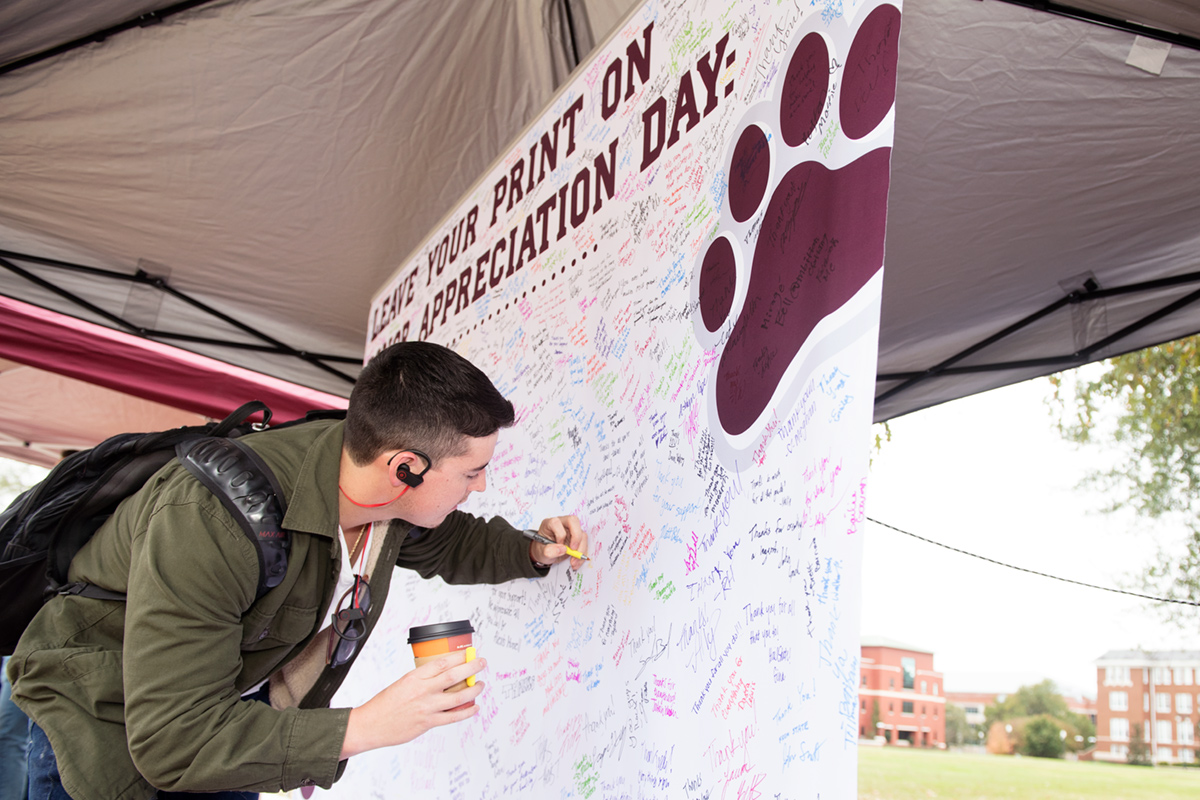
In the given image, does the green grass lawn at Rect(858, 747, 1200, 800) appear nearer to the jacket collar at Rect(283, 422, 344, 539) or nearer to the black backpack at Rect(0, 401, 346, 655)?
the jacket collar at Rect(283, 422, 344, 539)

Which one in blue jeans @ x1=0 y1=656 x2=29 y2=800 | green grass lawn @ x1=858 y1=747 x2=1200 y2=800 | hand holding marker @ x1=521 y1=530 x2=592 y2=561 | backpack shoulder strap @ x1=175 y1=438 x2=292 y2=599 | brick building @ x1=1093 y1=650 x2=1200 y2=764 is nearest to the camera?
backpack shoulder strap @ x1=175 y1=438 x2=292 y2=599

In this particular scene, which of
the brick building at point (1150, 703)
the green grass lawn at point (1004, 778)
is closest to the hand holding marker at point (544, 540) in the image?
the green grass lawn at point (1004, 778)

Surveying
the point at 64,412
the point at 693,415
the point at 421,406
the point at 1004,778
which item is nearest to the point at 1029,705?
the point at 1004,778

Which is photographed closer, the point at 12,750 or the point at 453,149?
the point at 12,750

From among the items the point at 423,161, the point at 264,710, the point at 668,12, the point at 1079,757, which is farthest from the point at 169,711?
the point at 1079,757

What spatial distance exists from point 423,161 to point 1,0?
5.12ft

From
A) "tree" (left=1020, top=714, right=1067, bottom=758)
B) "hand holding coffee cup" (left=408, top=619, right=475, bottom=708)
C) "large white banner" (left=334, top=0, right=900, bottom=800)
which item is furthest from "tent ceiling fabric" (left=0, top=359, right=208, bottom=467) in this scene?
"tree" (left=1020, top=714, right=1067, bottom=758)

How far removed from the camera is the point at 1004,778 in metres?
11.7

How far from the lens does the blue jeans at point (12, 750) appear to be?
2219 millimetres

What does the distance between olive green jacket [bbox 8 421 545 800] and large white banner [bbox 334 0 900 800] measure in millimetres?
525

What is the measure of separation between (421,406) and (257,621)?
0.43 meters

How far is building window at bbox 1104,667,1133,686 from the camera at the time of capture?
10391 mm

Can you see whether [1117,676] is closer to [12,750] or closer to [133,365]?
[133,365]

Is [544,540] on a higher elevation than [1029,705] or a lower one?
higher
